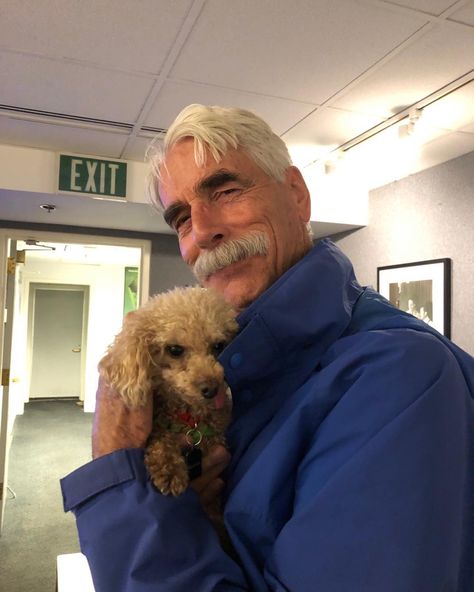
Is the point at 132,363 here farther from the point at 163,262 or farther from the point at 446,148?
the point at 163,262

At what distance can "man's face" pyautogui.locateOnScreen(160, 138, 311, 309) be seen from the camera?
3.32 feet

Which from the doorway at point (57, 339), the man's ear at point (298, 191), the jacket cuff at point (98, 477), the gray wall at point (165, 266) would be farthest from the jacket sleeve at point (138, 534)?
the doorway at point (57, 339)

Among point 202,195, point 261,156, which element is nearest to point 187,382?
point 202,195

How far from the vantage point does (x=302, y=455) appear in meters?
0.71

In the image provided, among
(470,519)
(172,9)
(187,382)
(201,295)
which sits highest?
(172,9)

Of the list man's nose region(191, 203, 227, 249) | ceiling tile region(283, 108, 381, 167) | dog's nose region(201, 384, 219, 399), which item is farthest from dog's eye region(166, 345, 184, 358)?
ceiling tile region(283, 108, 381, 167)

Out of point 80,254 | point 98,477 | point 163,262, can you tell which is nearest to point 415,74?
point 98,477

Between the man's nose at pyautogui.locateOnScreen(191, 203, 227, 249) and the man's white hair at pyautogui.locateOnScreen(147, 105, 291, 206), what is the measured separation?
0.32 ft

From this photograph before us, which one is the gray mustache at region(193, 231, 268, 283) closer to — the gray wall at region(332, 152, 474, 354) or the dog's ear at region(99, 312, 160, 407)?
the dog's ear at region(99, 312, 160, 407)

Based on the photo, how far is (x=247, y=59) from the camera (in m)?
1.99

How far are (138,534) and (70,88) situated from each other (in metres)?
2.15

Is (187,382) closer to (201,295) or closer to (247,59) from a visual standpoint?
(201,295)

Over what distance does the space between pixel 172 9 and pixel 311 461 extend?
1617 millimetres

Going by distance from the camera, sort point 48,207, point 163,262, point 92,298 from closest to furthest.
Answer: point 48,207 < point 163,262 < point 92,298
